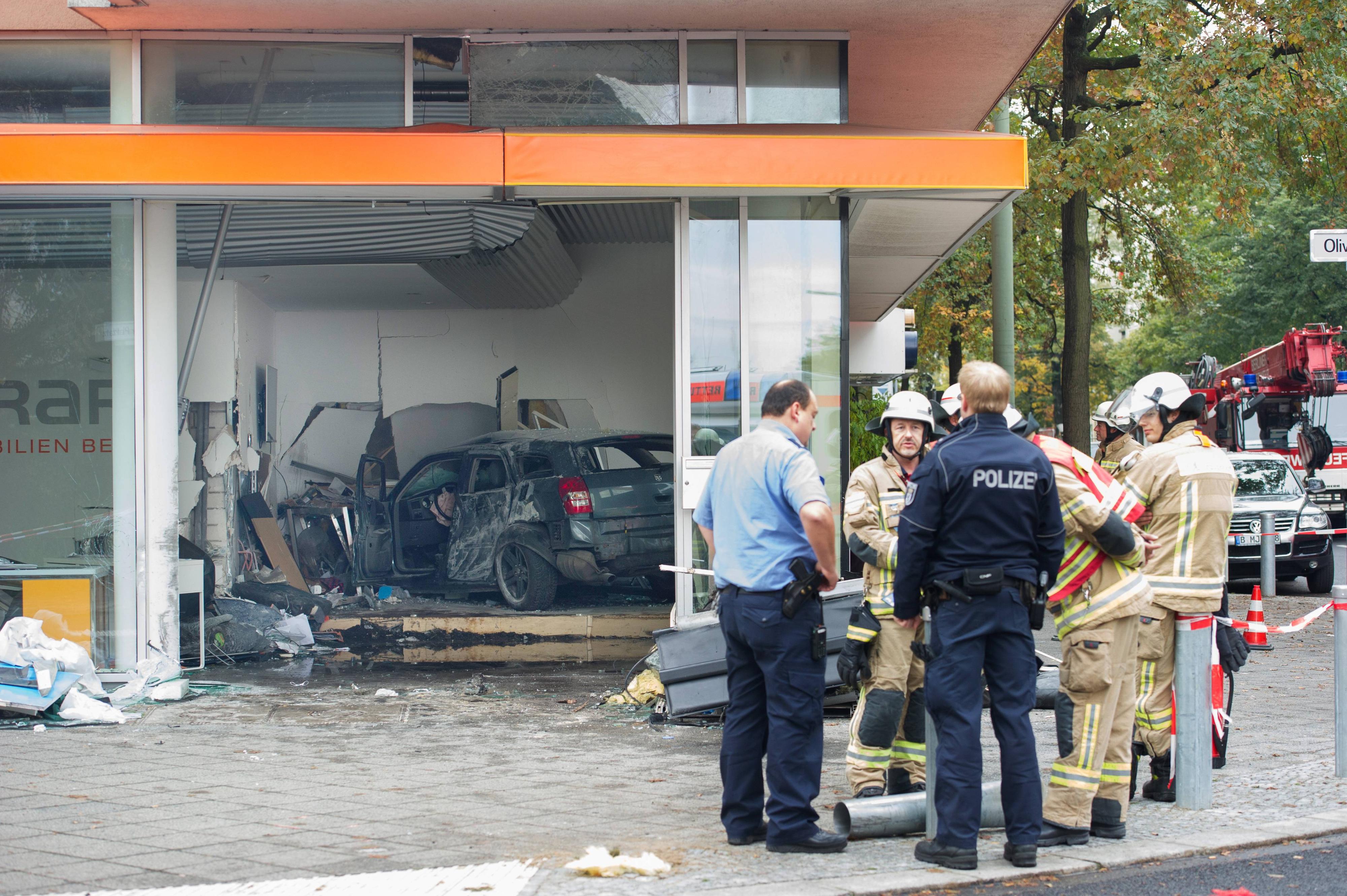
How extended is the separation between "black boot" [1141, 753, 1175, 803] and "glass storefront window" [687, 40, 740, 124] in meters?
4.91

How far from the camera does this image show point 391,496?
1372 cm

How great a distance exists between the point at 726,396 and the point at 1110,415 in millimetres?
2947

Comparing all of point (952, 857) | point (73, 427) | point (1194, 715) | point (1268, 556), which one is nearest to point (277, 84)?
point (73, 427)

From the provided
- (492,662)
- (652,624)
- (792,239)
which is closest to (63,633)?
(492,662)

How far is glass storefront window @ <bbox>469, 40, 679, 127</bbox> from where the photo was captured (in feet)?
27.5

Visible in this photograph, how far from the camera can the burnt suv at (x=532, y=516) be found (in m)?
10.9

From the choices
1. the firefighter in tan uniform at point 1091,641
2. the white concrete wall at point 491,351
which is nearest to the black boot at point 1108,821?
the firefighter in tan uniform at point 1091,641

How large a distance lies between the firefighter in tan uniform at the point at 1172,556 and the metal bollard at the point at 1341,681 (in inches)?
29.4

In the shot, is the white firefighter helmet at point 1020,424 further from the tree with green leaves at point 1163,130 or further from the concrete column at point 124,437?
the tree with green leaves at point 1163,130

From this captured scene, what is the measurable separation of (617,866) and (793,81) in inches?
227

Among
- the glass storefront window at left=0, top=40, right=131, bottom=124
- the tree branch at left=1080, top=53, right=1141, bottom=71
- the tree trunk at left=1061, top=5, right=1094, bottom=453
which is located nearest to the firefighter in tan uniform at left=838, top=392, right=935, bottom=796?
the glass storefront window at left=0, top=40, right=131, bottom=124

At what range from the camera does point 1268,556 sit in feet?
42.1

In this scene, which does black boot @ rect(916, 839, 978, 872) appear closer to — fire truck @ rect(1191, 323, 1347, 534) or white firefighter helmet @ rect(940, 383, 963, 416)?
white firefighter helmet @ rect(940, 383, 963, 416)

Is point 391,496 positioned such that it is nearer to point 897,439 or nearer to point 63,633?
point 63,633
